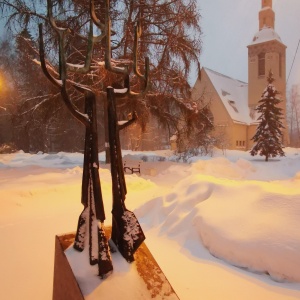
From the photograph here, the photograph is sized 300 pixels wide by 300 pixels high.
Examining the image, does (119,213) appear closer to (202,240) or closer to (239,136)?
(202,240)

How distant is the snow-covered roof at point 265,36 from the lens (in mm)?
35312

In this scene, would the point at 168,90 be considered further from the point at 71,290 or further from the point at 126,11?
the point at 71,290

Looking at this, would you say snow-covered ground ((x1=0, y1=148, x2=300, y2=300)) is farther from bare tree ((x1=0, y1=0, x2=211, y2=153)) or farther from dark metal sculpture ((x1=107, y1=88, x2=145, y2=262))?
bare tree ((x1=0, y1=0, x2=211, y2=153))

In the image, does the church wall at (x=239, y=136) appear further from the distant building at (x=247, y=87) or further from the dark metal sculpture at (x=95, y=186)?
the dark metal sculpture at (x=95, y=186)

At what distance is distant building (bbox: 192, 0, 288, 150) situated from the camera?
104 feet

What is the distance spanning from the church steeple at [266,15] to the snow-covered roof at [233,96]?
8.41m

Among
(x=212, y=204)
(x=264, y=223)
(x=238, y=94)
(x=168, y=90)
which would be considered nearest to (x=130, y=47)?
(x=168, y=90)

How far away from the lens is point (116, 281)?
2.38 meters

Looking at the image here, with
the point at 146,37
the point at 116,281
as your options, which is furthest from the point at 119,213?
the point at 146,37

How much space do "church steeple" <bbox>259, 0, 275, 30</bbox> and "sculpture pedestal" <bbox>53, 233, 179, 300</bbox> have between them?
42016 mm

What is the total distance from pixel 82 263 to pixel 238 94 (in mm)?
37163

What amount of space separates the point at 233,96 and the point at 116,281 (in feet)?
117

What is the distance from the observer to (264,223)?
395cm

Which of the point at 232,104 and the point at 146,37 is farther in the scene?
the point at 232,104
